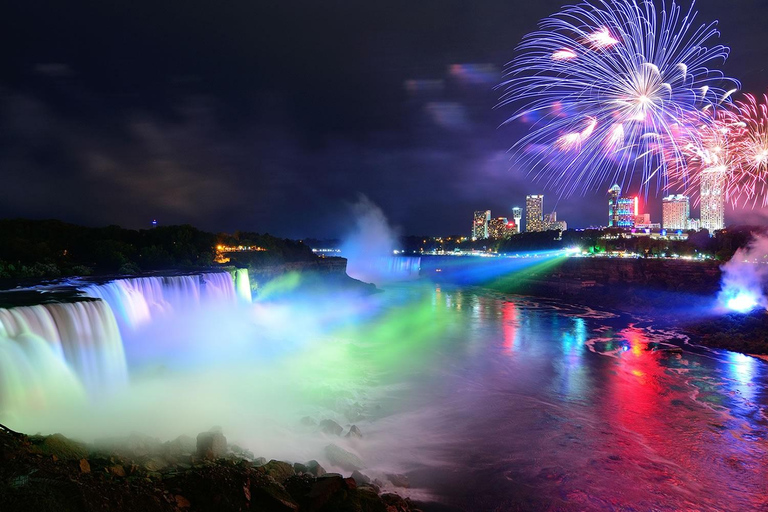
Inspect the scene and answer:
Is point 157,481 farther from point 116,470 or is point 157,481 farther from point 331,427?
point 331,427

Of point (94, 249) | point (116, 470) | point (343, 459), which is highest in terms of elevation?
point (94, 249)

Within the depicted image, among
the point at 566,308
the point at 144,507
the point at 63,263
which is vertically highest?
the point at 63,263

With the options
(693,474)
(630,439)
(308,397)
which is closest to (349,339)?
(308,397)

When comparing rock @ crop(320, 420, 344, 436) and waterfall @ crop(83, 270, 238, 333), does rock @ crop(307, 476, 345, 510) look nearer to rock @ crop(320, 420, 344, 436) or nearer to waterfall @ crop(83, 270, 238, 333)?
rock @ crop(320, 420, 344, 436)

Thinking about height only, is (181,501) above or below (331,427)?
above

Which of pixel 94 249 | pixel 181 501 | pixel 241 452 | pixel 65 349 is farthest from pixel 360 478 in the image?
pixel 94 249

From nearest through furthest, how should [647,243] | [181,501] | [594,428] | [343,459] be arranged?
[181,501]
[343,459]
[594,428]
[647,243]

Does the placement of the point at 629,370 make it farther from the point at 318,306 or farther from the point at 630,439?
the point at 318,306
